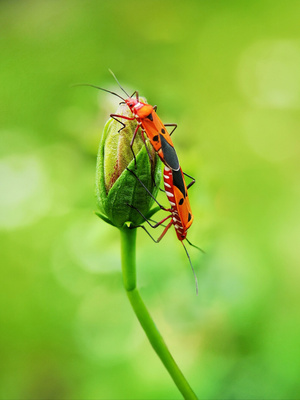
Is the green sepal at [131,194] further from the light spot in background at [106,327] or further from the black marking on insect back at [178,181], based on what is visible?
the light spot in background at [106,327]

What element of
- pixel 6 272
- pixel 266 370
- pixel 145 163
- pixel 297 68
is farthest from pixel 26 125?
pixel 145 163

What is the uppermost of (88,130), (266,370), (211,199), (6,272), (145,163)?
(145,163)

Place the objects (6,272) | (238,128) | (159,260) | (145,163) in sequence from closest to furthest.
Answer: (145,163) → (159,260) → (6,272) → (238,128)

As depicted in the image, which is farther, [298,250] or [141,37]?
[141,37]

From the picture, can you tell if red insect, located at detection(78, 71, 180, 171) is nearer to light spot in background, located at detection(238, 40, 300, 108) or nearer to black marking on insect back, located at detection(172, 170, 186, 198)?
black marking on insect back, located at detection(172, 170, 186, 198)

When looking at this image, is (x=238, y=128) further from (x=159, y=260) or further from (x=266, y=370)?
(x=266, y=370)

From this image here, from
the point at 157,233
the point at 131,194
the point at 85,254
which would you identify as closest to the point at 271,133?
the point at 157,233
